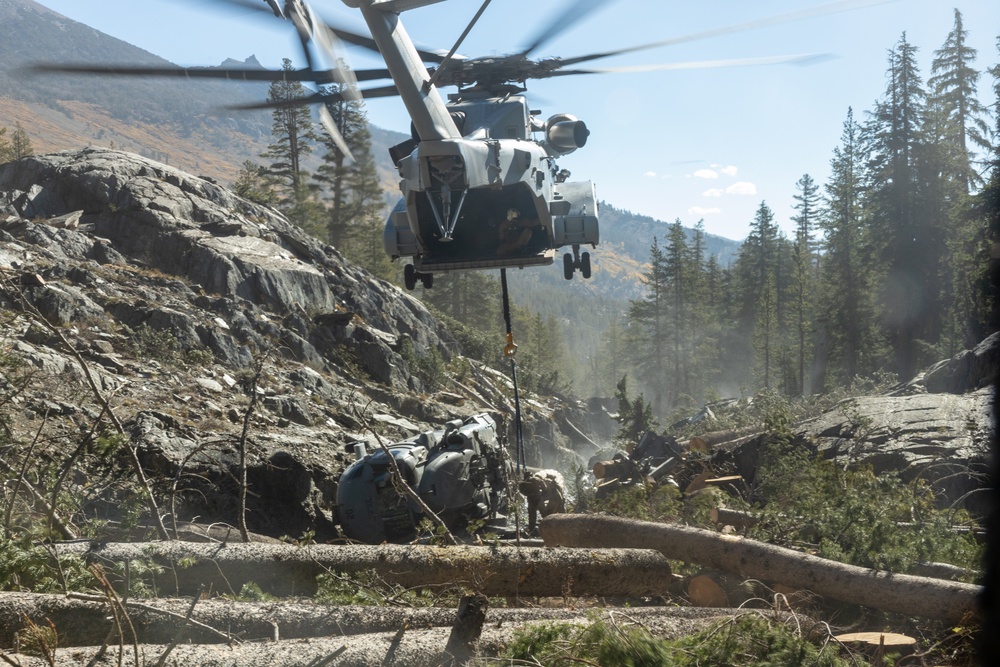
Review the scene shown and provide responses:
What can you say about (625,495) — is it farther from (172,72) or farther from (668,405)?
(668,405)

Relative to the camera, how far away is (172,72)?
7219 millimetres

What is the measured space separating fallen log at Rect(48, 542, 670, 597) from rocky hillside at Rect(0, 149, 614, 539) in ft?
10.3

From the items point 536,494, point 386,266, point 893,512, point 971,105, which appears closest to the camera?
point 893,512

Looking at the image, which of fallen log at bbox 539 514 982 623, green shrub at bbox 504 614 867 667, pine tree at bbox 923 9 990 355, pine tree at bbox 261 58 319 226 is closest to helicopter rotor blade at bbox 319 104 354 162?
fallen log at bbox 539 514 982 623

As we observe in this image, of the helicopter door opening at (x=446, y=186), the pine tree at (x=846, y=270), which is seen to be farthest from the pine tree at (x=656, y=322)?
the helicopter door opening at (x=446, y=186)

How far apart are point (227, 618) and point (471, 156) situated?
6292 mm

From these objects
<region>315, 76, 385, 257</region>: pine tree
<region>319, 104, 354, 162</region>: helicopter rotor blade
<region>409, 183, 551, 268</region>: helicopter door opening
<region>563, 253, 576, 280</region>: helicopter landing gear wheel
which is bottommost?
<region>563, 253, 576, 280</region>: helicopter landing gear wheel

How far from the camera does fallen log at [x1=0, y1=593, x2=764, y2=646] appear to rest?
168 inches

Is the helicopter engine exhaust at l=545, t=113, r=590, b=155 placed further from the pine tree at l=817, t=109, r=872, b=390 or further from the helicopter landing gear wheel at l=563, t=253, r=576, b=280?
the pine tree at l=817, t=109, r=872, b=390

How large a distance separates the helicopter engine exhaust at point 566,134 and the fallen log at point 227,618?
337 inches

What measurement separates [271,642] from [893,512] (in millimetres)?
5812

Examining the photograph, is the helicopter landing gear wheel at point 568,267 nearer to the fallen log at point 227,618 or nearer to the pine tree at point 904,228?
the fallen log at point 227,618

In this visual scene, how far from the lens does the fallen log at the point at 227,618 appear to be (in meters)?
4.27

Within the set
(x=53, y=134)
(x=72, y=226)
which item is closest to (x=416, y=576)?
(x=72, y=226)
